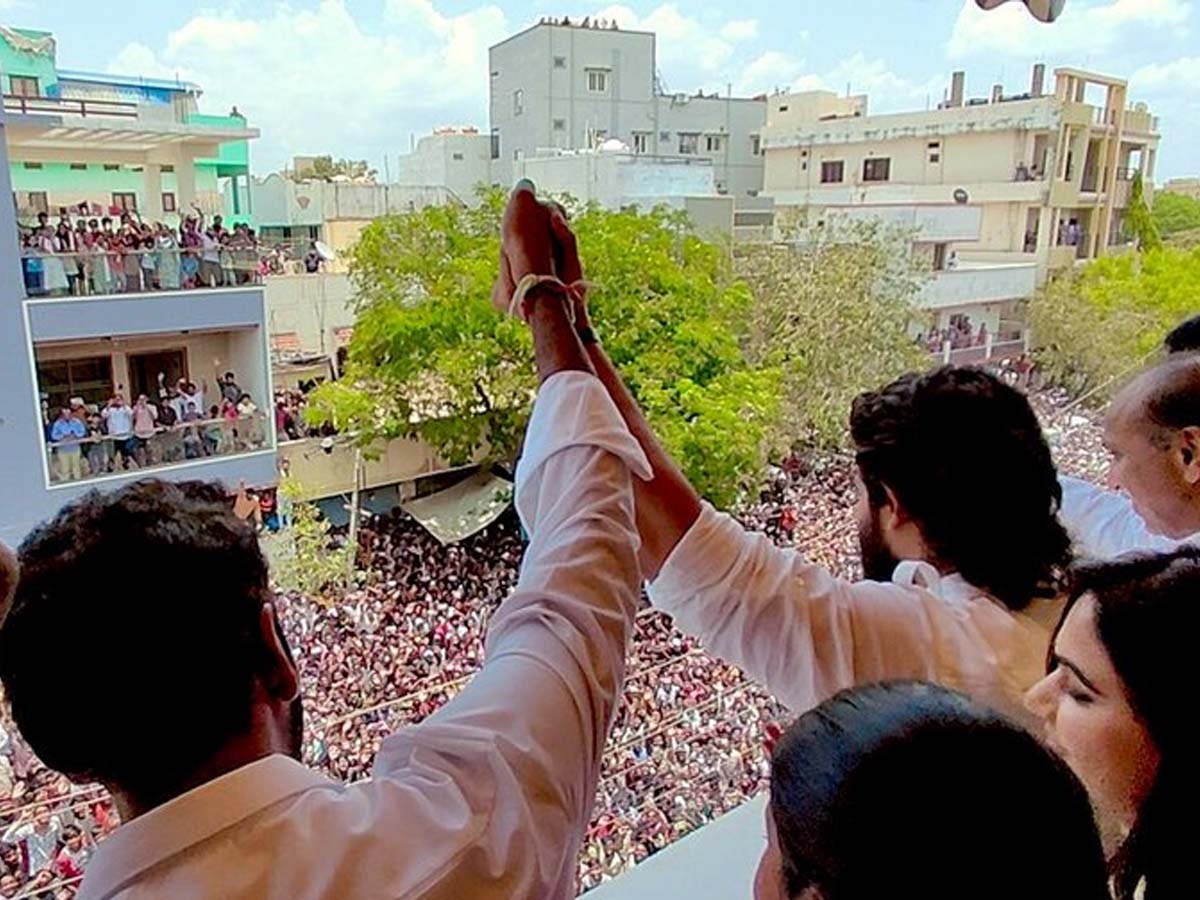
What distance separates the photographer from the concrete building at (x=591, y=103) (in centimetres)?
162

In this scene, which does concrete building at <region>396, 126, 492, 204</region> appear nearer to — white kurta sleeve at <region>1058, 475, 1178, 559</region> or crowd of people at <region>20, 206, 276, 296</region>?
crowd of people at <region>20, 206, 276, 296</region>

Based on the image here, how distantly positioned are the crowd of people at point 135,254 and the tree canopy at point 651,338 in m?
0.23

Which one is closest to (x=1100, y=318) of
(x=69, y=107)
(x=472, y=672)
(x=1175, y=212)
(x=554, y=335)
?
(x=1175, y=212)

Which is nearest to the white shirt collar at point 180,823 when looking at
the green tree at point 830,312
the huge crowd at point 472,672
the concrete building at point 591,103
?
the huge crowd at point 472,672

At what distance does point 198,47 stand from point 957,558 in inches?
46.9

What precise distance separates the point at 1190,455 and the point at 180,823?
3.92ft

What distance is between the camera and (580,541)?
0.75m

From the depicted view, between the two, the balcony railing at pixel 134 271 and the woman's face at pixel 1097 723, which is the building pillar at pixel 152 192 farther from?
the woman's face at pixel 1097 723

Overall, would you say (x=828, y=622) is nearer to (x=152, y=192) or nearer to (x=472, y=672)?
(x=472, y=672)

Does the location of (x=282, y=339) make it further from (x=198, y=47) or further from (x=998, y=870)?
(x=998, y=870)

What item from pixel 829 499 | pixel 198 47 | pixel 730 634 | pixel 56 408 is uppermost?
pixel 198 47

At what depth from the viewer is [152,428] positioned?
1.34 metres

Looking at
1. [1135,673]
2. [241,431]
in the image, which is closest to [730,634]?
[1135,673]

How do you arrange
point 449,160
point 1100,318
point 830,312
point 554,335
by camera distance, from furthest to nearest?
point 1100,318 → point 830,312 → point 449,160 → point 554,335
